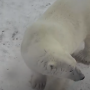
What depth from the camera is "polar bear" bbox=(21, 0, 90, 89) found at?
187 cm

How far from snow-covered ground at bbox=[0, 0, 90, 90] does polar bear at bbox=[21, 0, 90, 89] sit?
0.15 meters

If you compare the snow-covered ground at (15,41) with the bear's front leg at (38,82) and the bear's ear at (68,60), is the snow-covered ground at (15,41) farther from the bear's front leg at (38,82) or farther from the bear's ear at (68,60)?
the bear's ear at (68,60)

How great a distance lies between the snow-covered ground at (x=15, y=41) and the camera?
2.35m

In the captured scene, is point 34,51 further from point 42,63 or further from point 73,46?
point 73,46

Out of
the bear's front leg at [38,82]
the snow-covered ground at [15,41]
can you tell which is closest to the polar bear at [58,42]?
the bear's front leg at [38,82]

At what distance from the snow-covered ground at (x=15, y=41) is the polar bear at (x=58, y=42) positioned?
0.15 meters

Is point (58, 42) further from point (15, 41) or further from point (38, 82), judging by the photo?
point (15, 41)

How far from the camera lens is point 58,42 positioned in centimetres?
204

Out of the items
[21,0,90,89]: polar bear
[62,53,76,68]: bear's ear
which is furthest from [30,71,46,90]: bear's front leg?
[62,53,76,68]: bear's ear

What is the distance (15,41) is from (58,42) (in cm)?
84

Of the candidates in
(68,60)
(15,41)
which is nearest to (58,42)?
(68,60)

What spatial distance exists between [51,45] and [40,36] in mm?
134

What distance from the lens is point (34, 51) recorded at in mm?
1934

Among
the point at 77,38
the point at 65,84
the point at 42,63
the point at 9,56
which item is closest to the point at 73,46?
the point at 77,38
